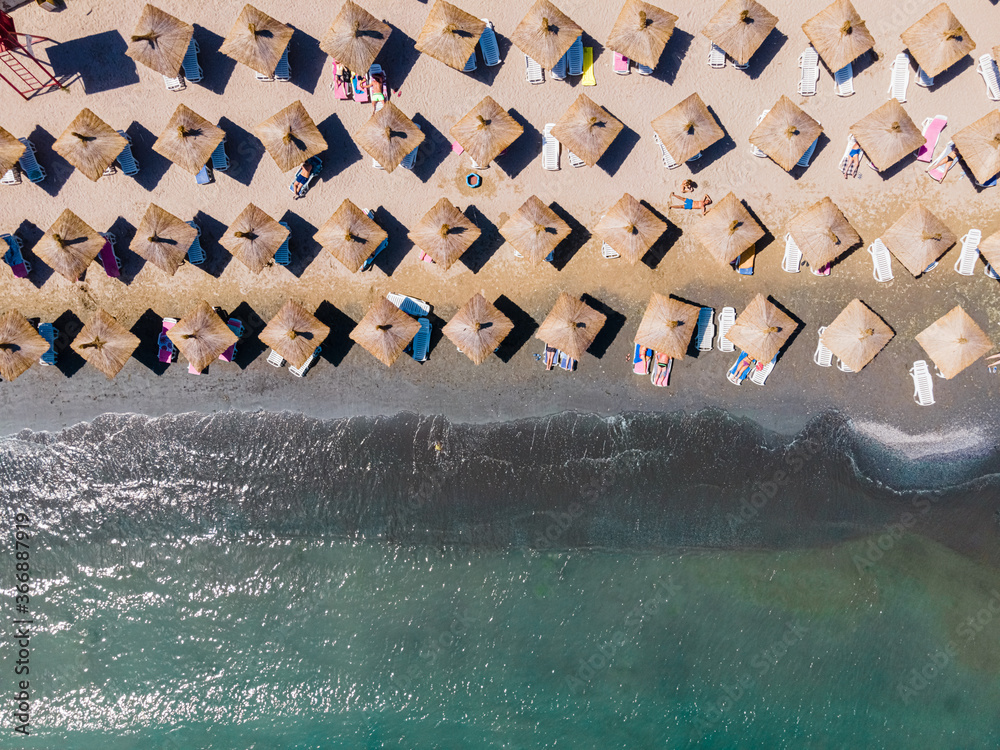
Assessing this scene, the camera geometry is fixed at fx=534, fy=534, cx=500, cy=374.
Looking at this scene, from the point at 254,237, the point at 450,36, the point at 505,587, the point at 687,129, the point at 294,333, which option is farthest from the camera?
the point at 505,587

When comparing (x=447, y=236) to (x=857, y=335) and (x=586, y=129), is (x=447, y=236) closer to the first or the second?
(x=586, y=129)

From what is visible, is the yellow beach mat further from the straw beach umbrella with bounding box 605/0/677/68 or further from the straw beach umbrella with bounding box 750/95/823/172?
the straw beach umbrella with bounding box 750/95/823/172

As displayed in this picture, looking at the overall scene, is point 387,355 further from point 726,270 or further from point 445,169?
point 726,270

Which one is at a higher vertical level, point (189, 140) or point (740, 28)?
point (740, 28)

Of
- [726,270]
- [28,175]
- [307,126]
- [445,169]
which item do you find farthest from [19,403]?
[726,270]

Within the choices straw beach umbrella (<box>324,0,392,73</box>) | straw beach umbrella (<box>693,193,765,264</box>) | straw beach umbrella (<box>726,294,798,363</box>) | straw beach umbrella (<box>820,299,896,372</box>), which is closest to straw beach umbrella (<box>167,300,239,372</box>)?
straw beach umbrella (<box>324,0,392,73</box>)

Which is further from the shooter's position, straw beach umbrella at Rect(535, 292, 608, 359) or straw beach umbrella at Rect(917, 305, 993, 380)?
straw beach umbrella at Rect(917, 305, 993, 380)

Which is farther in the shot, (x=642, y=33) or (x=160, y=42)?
(x=642, y=33)

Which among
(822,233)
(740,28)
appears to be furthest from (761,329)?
(740,28)
